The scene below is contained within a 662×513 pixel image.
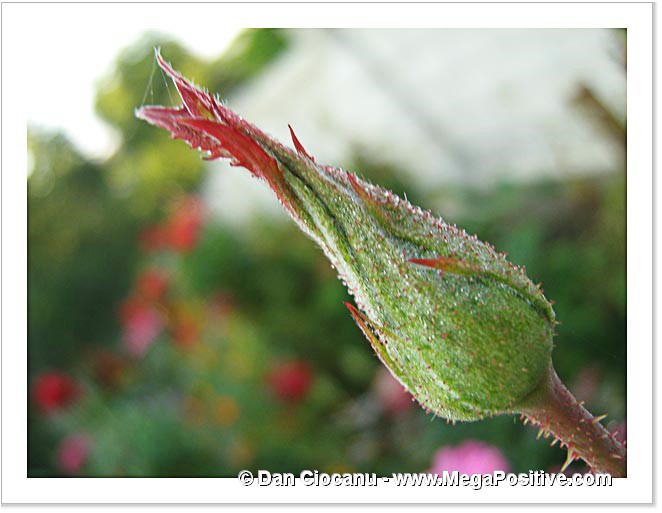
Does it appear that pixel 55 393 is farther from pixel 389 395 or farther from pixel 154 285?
pixel 389 395

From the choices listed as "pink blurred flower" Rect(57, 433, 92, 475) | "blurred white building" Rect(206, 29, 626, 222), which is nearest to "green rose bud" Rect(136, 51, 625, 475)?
"pink blurred flower" Rect(57, 433, 92, 475)

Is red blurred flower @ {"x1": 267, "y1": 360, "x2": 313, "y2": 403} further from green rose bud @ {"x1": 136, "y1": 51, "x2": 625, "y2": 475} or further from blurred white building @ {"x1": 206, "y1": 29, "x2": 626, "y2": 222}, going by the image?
green rose bud @ {"x1": 136, "y1": 51, "x2": 625, "y2": 475}

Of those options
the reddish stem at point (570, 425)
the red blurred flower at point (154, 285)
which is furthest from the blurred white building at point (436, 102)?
the reddish stem at point (570, 425)

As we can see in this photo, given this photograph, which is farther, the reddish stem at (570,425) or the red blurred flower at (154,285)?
the red blurred flower at (154,285)

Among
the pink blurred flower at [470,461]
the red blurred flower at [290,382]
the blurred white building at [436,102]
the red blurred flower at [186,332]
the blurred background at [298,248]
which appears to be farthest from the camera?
the blurred white building at [436,102]

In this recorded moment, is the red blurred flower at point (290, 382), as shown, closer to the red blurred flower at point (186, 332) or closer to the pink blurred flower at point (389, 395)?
the pink blurred flower at point (389, 395)

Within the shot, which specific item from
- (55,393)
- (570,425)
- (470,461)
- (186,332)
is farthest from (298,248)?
(570,425)
